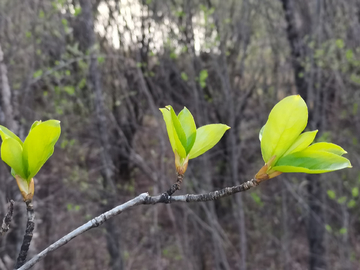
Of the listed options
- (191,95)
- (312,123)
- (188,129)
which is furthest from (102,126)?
(188,129)

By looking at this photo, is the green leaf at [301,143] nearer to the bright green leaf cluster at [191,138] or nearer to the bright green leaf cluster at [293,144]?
the bright green leaf cluster at [293,144]

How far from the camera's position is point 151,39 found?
9.26ft

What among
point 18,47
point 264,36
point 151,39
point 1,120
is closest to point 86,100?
point 18,47

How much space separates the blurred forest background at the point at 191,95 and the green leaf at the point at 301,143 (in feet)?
6.87

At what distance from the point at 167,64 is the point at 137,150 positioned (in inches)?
52.3

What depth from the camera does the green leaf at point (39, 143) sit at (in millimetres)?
419

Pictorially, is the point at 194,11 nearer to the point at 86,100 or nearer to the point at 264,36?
the point at 264,36

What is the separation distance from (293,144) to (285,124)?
38 millimetres

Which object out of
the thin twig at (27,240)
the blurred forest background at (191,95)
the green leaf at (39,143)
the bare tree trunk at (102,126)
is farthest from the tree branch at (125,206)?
the bare tree trunk at (102,126)

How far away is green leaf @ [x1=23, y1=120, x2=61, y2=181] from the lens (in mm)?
419

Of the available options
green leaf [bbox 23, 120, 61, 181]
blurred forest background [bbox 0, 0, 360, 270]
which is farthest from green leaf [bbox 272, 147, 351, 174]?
blurred forest background [bbox 0, 0, 360, 270]

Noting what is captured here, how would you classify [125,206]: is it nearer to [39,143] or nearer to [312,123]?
[39,143]

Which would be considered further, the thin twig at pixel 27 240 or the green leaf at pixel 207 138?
the green leaf at pixel 207 138

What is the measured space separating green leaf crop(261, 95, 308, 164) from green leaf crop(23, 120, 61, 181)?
1.09ft
